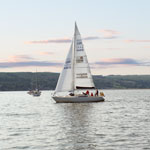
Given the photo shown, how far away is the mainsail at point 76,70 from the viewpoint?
7494cm

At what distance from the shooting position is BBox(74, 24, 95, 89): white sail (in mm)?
76062

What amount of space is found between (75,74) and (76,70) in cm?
92

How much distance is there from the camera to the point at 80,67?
251 ft

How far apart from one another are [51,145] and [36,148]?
144 cm

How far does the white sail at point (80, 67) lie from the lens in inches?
2995

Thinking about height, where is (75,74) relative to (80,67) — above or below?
below

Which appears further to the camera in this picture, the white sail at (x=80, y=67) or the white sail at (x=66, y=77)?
the white sail at (x=80, y=67)

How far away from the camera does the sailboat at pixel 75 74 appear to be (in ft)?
244

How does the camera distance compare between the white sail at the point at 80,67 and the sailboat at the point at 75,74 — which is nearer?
the sailboat at the point at 75,74

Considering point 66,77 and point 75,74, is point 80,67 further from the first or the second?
Result: point 66,77

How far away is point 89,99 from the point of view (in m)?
72.9

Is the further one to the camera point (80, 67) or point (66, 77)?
point (80, 67)

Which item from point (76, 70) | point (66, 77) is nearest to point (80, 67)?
point (76, 70)

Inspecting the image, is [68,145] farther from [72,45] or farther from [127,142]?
[72,45]
